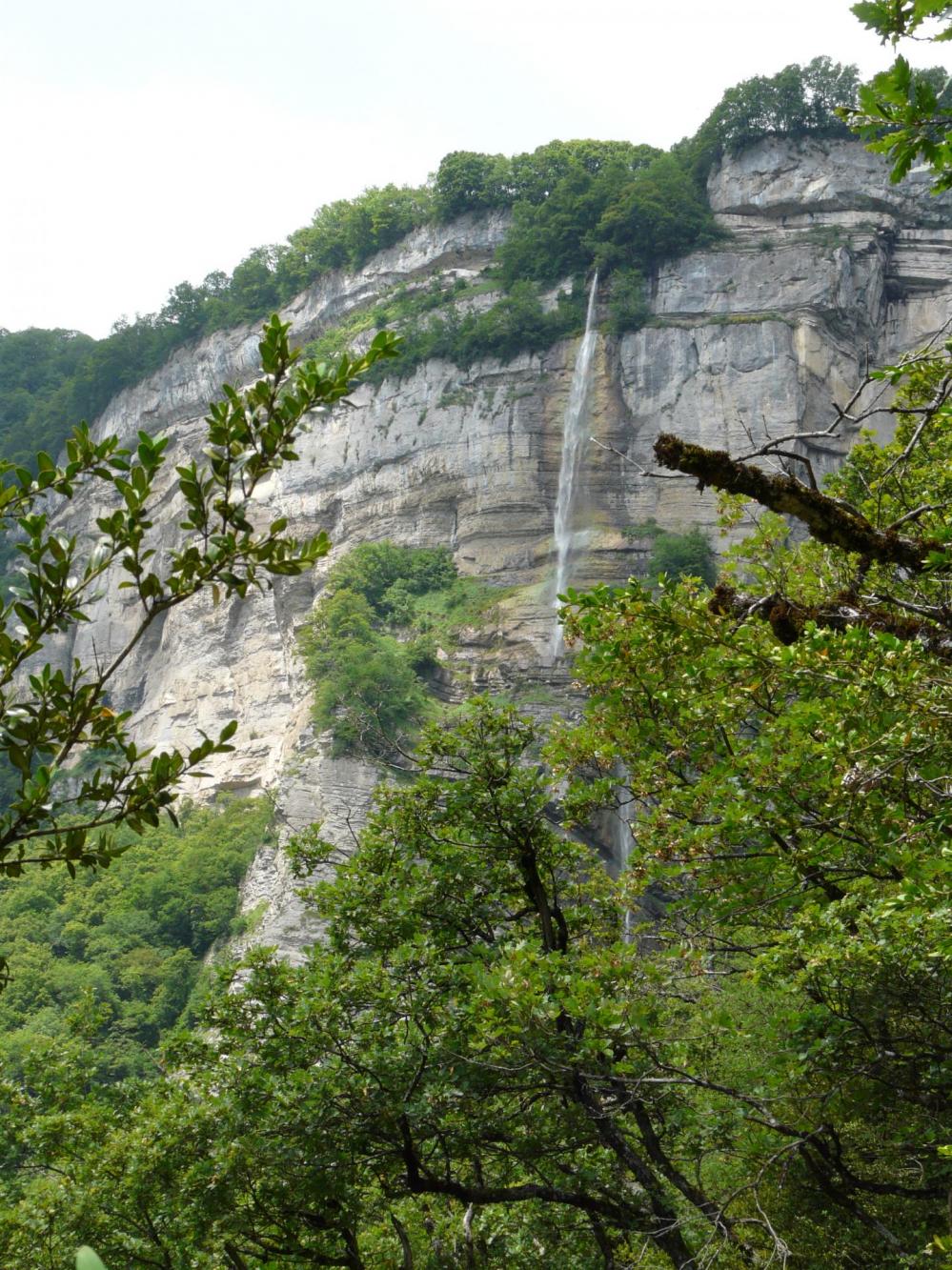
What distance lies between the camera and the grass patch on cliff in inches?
1475

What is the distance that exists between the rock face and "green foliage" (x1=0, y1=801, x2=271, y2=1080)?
2.86 metres

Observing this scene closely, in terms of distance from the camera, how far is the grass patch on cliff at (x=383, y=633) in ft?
123

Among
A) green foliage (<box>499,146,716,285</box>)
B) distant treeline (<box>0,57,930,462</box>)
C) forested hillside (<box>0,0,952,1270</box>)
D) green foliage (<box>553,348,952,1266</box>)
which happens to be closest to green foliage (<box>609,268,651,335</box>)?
distant treeline (<box>0,57,930,462</box>)

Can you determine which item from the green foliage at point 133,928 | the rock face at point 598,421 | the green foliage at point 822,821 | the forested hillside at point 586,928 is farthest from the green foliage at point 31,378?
the green foliage at point 822,821

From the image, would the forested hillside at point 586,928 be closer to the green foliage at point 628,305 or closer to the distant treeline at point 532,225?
the green foliage at point 628,305

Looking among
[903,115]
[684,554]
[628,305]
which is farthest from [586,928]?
[628,305]

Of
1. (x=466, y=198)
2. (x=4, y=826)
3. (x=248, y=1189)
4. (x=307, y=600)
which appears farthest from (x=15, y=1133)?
(x=466, y=198)

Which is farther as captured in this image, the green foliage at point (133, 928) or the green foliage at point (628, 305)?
the green foliage at point (628, 305)

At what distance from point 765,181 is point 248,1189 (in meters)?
48.3

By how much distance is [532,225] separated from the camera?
51.1m

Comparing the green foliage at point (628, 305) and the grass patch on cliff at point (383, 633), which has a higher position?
the green foliage at point (628, 305)

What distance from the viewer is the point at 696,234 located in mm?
48000

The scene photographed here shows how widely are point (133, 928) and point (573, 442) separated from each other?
23805 mm

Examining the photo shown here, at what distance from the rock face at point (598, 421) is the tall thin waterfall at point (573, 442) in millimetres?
375
